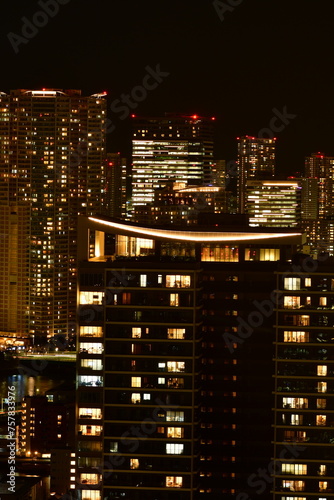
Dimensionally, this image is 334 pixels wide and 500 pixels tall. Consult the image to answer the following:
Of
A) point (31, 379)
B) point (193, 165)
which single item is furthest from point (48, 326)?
point (193, 165)

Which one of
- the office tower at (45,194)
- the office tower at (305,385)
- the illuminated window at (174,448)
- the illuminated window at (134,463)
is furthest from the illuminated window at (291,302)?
the office tower at (45,194)

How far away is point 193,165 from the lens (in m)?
37.1

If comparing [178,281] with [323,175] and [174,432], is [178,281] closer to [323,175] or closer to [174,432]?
[174,432]

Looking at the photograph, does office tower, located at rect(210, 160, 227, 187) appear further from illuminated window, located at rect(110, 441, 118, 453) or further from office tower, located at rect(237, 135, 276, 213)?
illuminated window, located at rect(110, 441, 118, 453)

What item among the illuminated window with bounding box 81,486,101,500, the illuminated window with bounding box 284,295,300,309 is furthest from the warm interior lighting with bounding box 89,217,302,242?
the illuminated window with bounding box 81,486,101,500

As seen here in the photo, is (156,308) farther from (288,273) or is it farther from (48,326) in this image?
(48,326)

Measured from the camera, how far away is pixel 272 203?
1278 inches

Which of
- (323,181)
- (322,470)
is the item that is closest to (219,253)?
(322,470)

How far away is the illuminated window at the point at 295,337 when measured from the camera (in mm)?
7316

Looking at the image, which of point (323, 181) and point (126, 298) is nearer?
point (126, 298)

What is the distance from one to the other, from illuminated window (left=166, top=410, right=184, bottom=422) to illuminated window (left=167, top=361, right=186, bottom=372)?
0.27m

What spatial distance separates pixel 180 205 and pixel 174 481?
72.9 ft

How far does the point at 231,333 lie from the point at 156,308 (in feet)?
2.21

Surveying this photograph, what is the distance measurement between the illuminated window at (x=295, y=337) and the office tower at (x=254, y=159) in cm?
2738
